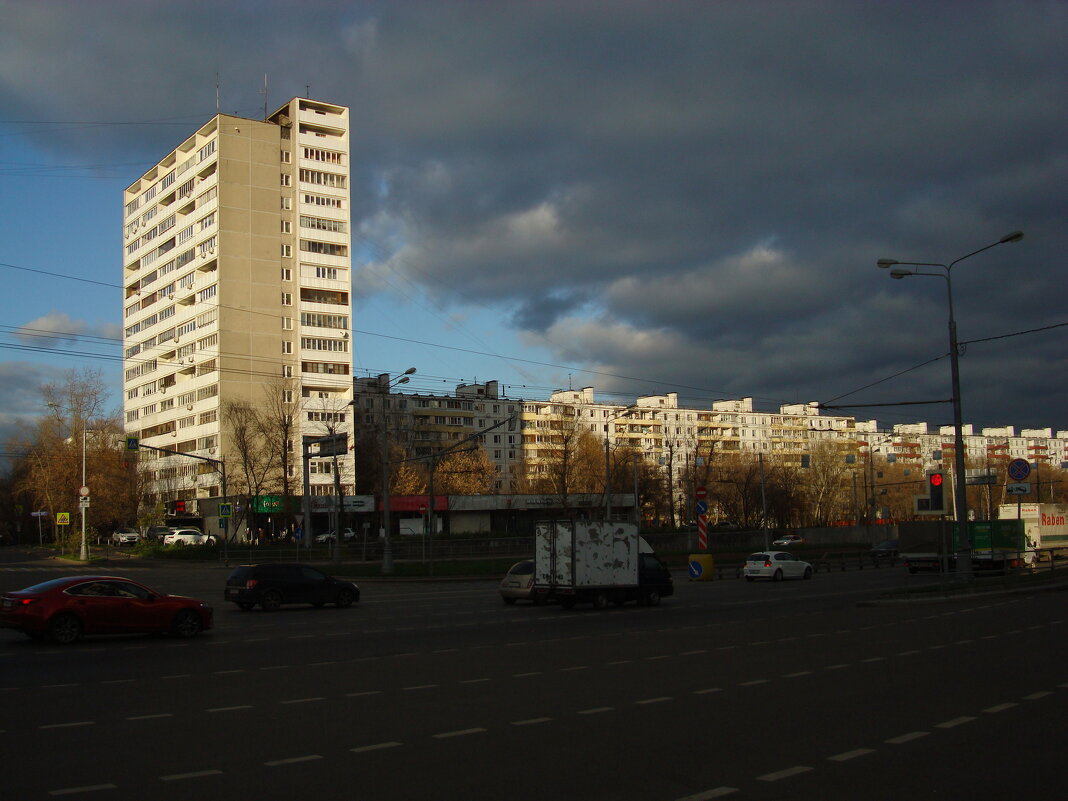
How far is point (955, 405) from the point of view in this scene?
31656 mm

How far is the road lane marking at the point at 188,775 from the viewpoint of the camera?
25.5 feet

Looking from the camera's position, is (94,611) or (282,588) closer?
(94,611)

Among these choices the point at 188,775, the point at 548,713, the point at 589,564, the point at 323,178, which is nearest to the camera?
the point at 188,775

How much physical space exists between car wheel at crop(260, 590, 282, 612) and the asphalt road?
8254 mm

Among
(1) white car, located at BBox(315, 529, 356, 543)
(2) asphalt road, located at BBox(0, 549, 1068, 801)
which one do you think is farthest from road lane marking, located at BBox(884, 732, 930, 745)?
(1) white car, located at BBox(315, 529, 356, 543)

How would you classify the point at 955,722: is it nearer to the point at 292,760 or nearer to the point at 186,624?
the point at 292,760

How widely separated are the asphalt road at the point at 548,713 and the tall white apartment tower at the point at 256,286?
73.1 meters

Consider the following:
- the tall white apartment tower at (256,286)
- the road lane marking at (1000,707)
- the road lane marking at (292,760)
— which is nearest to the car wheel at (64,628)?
the road lane marking at (292,760)

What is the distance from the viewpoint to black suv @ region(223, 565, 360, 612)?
28.7 metres

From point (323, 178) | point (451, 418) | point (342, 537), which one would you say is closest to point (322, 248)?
point (323, 178)

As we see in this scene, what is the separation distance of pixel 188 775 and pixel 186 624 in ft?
42.7

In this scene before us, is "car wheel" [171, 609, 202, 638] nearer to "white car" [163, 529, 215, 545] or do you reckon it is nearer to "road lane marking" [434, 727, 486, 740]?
"road lane marking" [434, 727, 486, 740]

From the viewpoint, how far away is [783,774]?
7.79 m

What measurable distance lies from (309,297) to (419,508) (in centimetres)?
2641
